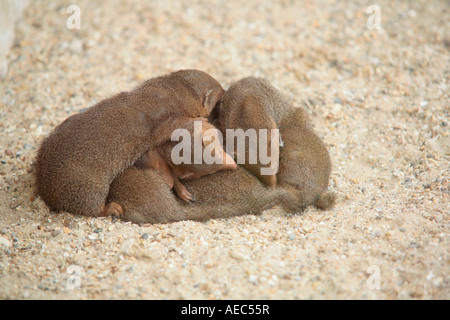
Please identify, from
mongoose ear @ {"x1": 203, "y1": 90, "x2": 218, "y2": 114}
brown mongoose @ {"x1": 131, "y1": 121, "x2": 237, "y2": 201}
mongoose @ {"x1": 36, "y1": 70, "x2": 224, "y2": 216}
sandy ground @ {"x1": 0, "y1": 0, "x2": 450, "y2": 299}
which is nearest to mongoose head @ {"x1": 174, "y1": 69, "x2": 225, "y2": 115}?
mongoose ear @ {"x1": 203, "y1": 90, "x2": 218, "y2": 114}

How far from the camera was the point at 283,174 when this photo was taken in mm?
4508

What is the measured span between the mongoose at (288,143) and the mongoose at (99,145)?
1.59ft

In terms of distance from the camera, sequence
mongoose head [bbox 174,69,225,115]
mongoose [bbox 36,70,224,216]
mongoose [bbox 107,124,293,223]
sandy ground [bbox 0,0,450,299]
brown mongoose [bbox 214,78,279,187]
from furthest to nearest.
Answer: mongoose head [bbox 174,69,225,115] → brown mongoose [bbox 214,78,279,187] → mongoose [bbox 107,124,293,223] → mongoose [bbox 36,70,224,216] → sandy ground [bbox 0,0,450,299]

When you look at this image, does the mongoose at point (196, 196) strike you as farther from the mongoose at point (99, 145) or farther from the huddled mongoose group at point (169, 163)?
the mongoose at point (99, 145)

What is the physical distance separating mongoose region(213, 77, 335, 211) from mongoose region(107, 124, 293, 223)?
0.18 metres

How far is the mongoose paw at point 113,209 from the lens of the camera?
4.21 m

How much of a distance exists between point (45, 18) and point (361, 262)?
6169 millimetres

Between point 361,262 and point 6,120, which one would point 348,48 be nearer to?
point 361,262

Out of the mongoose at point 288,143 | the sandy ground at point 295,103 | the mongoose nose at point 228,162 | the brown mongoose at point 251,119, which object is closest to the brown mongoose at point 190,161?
the mongoose nose at point 228,162

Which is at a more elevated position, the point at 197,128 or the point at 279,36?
the point at 279,36

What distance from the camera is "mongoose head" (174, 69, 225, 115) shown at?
15.5 feet

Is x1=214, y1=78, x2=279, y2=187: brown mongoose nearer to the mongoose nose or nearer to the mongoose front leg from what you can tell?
the mongoose nose

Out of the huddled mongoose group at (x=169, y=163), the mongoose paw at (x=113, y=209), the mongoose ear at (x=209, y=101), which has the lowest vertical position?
the mongoose paw at (x=113, y=209)

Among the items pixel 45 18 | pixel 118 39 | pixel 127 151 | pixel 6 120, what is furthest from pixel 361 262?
pixel 45 18
